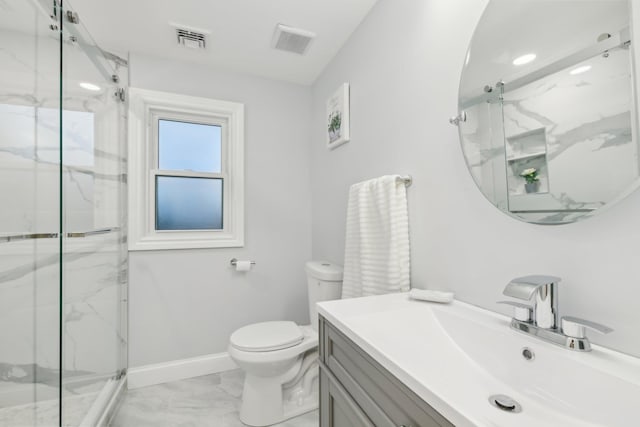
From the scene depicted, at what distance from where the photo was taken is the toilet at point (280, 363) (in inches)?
60.4

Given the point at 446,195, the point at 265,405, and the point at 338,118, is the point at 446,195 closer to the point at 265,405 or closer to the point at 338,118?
the point at 338,118

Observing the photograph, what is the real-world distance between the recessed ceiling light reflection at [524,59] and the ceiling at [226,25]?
1022mm

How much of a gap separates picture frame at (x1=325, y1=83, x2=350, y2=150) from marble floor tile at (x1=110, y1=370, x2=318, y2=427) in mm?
1671

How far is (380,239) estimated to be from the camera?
134 cm

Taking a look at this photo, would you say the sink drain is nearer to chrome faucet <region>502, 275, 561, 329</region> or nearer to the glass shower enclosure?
chrome faucet <region>502, 275, 561, 329</region>

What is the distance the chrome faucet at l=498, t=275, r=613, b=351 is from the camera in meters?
0.64

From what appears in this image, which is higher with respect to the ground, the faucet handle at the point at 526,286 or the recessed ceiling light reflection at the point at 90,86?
the recessed ceiling light reflection at the point at 90,86

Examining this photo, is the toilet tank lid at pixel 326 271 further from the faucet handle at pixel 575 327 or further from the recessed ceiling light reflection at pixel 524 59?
the recessed ceiling light reflection at pixel 524 59

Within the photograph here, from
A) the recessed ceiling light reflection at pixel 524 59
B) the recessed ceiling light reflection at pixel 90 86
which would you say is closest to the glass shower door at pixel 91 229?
the recessed ceiling light reflection at pixel 90 86

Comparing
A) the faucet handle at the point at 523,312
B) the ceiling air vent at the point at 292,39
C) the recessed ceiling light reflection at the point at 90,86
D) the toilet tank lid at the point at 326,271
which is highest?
the ceiling air vent at the point at 292,39

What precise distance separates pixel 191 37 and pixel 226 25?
0.26m

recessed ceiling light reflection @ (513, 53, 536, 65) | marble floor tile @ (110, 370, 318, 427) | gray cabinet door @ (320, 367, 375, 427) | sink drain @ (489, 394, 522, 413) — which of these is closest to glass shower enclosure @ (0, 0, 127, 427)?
marble floor tile @ (110, 370, 318, 427)

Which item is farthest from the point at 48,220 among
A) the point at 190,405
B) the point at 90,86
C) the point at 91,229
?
the point at 190,405

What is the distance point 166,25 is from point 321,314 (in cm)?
186
